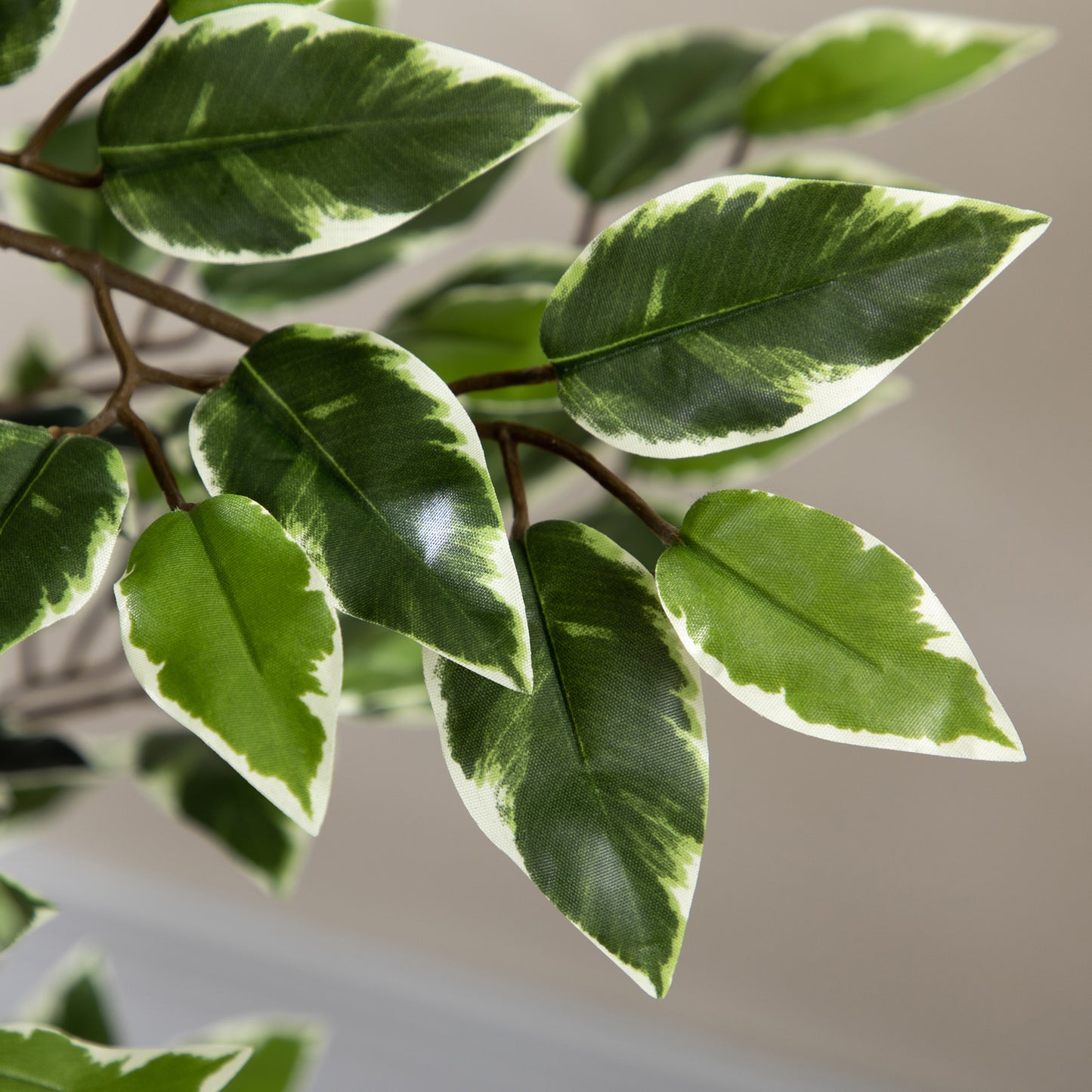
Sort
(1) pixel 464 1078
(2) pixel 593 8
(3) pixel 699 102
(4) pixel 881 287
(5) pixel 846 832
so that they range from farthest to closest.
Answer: (1) pixel 464 1078
(5) pixel 846 832
(2) pixel 593 8
(3) pixel 699 102
(4) pixel 881 287

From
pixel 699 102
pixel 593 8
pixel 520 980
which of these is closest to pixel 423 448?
pixel 699 102

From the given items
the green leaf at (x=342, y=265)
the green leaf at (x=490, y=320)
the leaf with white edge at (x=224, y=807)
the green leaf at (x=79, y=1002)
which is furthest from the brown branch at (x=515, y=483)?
the green leaf at (x=79, y=1002)

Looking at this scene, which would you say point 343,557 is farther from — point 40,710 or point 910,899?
point 910,899

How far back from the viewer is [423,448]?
0.76ft

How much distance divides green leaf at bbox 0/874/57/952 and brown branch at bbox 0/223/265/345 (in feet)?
0.72

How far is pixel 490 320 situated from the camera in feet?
1.45

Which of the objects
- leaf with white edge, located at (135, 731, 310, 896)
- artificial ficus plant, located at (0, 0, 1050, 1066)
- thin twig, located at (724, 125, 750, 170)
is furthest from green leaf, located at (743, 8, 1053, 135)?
leaf with white edge, located at (135, 731, 310, 896)

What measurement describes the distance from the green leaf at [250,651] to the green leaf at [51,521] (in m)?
0.01

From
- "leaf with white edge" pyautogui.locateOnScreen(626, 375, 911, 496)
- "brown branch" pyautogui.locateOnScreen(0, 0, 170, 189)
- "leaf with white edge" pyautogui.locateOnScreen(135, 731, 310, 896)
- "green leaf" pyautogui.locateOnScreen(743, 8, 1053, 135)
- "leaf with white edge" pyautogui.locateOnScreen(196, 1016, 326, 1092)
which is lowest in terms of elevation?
"leaf with white edge" pyautogui.locateOnScreen(196, 1016, 326, 1092)

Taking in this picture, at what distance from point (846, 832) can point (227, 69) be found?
2.70 feet

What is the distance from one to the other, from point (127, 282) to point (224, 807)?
0.35m

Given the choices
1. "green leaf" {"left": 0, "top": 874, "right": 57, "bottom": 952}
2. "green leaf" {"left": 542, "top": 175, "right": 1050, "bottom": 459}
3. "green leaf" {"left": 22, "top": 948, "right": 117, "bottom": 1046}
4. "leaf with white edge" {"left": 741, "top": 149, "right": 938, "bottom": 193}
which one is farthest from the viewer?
"green leaf" {"left": 22, "top": 948, "right": 117, "bottom": 1046}

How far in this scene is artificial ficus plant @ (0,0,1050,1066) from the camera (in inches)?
8.9

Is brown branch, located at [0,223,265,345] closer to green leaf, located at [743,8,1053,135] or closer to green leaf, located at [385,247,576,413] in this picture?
green leaf, located at [385,247,576,413]
